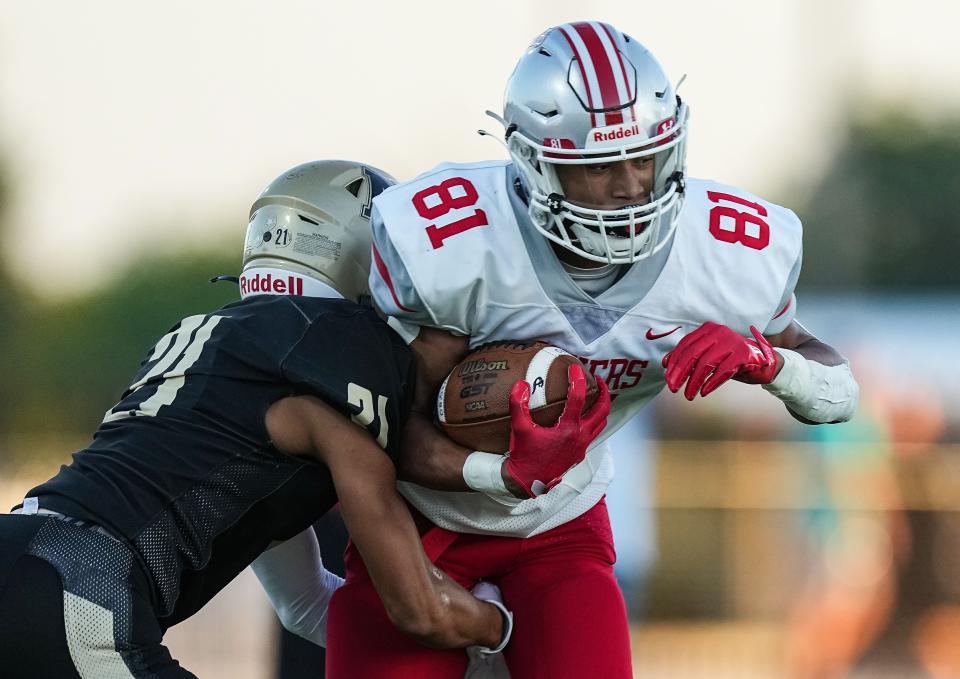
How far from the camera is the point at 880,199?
16250 millimetres


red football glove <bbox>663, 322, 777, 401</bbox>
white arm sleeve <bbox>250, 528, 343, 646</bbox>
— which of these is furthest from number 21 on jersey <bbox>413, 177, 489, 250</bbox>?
white arm sleeve <bbox>250, 528, 343, 646</bbox>

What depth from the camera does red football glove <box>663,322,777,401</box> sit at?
2512mm

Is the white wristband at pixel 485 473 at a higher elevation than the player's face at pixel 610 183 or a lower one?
lower

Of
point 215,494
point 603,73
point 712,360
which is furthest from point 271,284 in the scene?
point 712,360

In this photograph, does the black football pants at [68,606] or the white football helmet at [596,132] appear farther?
the white football helmet at [596,132]

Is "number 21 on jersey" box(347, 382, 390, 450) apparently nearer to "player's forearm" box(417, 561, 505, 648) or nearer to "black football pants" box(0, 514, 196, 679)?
"player's forearm" box(417, 561, 505, 648)

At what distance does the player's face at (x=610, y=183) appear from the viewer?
262 cm

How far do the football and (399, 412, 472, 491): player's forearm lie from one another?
0.09 feet

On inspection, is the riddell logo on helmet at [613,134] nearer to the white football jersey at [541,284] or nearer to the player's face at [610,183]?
the player's face at [610,183]

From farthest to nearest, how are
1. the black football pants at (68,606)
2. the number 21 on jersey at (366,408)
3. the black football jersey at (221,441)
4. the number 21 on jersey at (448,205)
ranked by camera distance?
the number 21 on jersey at (448,205)
the number 21 on jersey at (366,408)
the black football jersey at (221,441)
the black football pants at (68,606)

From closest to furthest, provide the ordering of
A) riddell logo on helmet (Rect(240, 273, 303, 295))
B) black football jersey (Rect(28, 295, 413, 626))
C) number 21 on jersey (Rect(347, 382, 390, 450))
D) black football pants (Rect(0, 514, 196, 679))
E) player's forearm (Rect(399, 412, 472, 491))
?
1. black football pants (Rect(0, 514, 196, 679))
2. black football jersey (Rect(28, 295, 413, 626))
3. number 21 on jersey (Rect(347, 382, 390, 450))
4. player's forearm (Rect(399, 412, 472, 491))
5. riddell logo on helmet (Rect(240, 273, 303, 295))

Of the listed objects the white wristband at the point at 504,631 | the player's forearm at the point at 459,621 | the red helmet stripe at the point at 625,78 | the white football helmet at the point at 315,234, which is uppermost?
the red helmet stripe at the point at 625,78

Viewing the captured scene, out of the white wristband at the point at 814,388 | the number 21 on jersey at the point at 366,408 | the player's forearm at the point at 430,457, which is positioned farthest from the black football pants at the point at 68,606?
the white wristband at the point at 814,388

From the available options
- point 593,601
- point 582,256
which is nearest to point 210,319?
point 582,256
